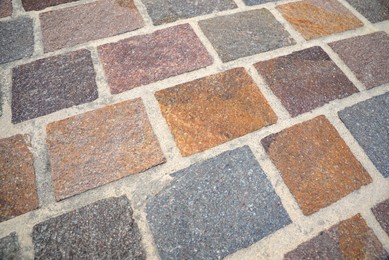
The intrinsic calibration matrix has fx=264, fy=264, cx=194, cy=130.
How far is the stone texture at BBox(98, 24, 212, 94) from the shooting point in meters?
0.76

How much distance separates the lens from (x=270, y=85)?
2.61ft

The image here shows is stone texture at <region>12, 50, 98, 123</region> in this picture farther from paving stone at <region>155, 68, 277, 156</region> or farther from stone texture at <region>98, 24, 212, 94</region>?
paving stone at <region>155, 68, 277, 156</region>

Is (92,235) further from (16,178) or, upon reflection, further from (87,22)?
(87,22)

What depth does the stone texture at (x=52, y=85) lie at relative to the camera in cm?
70

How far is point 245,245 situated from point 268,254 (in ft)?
0.19

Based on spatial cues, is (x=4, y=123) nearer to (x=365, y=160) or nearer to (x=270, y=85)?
(x=270, y=85)

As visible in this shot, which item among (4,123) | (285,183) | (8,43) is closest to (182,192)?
(285,183)

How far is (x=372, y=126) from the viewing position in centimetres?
78

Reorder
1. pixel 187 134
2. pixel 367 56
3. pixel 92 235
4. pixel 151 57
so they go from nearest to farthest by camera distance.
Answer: pixel 92 235
pixel 187 134
pixel 151 57
pixel 367 56

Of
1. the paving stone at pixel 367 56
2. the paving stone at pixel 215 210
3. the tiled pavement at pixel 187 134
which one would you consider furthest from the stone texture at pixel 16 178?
the paving stone at pixel 367 56

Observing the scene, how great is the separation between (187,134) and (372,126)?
55cm

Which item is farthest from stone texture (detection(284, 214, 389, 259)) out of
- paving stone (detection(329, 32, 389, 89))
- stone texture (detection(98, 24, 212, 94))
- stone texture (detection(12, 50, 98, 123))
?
stone texture (detection(12, 50, 98, 123))

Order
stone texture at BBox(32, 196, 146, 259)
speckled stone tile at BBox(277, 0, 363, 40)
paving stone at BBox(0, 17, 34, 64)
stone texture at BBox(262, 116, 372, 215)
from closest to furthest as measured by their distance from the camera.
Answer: stone texture at BBox(32, 196, 146, 259), stone texture at BBox(262, 116, 372, 215), paving stone at BBox(0, 17, 34, 64), speckled stone tile at BBox(277, 0, 363, 40)

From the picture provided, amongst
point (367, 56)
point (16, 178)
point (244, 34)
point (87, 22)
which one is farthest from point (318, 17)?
point (16, 178)
